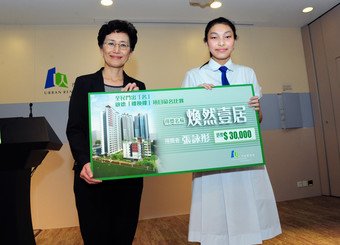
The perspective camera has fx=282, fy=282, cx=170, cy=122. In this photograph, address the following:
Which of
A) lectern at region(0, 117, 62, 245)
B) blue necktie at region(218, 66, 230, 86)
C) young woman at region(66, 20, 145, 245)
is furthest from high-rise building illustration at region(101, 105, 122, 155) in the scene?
blue necktie at region(218, 66, 230, 86)

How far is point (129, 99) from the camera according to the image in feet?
4.53

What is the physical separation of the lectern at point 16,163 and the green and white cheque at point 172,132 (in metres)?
0.35

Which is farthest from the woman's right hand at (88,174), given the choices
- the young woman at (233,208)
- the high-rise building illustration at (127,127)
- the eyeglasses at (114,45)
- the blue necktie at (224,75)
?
the blue necktie at (224,75)

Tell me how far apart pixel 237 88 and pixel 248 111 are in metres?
0.13

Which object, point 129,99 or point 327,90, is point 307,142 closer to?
point 327,90

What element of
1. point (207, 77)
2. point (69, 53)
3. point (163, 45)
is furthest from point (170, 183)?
point (207, 77)

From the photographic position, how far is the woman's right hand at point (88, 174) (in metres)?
1.28

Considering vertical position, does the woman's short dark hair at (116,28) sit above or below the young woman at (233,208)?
above

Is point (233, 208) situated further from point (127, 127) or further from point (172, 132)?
point (127, 127)

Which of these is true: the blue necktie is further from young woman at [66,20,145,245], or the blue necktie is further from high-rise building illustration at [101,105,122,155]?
high-rise building illustration at [101,105,122,155]

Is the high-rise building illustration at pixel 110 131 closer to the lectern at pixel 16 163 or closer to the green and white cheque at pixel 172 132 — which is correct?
the green and white cheque at pixel 172 132

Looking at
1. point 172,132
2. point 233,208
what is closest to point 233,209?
point 233,208

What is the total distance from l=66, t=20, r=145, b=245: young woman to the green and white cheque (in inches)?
4.5

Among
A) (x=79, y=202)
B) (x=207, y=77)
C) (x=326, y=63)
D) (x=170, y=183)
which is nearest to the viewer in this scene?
(x=79, y=202)
